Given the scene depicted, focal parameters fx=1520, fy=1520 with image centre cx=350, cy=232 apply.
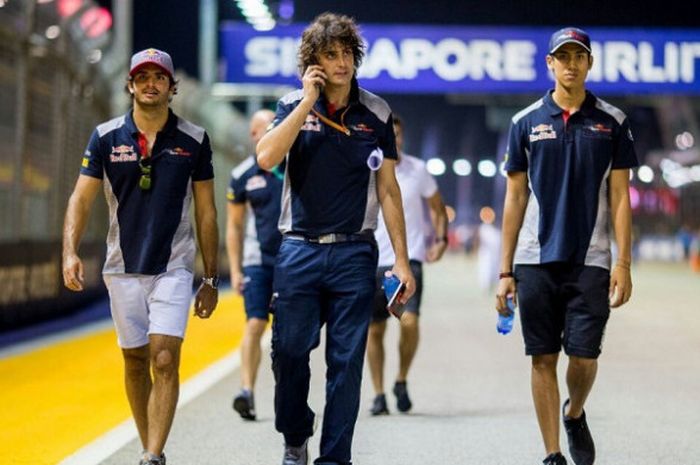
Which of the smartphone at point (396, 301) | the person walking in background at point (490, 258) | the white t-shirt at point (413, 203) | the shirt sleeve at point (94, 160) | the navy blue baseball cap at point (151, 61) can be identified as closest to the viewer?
the smartphone at point (396, 301)

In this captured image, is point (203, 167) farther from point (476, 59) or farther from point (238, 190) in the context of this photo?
point (476, 59)

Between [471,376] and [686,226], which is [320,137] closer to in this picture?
[471,376]

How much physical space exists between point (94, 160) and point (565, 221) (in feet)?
6.72

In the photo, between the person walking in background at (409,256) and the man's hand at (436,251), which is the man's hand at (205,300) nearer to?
the person walking in background at (409,256)

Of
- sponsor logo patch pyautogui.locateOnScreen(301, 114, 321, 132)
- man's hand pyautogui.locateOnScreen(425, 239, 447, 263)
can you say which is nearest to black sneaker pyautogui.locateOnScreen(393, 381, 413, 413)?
man's hand pyautogui.locateOnScreen(425, 239, 447, 263)

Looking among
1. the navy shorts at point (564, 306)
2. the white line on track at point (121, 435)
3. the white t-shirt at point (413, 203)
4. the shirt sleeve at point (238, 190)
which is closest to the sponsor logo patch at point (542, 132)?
the navy shorts at point (564, 306)

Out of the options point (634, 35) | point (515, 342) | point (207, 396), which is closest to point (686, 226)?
point (634, 35)

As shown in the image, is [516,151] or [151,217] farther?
[516,151]

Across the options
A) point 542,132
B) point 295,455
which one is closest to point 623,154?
point 542,132

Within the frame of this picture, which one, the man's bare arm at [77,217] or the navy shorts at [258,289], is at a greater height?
the man's bare arm at [77,217]

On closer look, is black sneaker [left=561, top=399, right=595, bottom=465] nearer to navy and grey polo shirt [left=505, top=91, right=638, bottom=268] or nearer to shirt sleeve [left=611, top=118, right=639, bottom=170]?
navy and grey polo shirt [left=505, top=91, right=638, bottom=268]

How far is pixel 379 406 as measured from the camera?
9367 millimetres

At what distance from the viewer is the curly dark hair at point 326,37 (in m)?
6.09

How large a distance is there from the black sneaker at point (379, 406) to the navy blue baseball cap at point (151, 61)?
3492mm
